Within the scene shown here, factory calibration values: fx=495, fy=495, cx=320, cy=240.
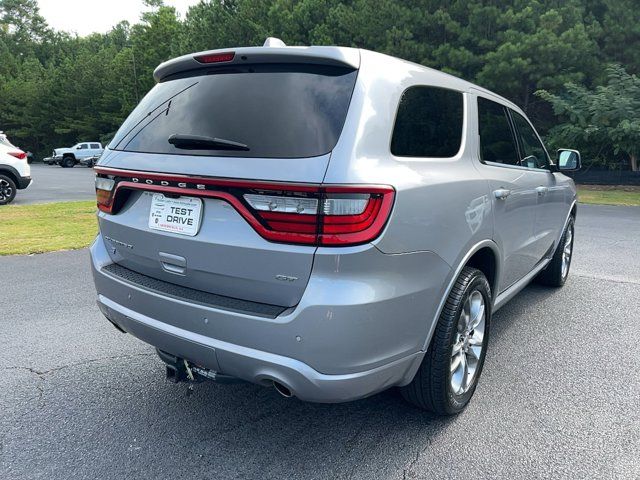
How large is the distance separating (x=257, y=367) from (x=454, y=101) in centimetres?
184

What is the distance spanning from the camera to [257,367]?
6.67ft

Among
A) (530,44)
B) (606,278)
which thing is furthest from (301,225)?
(530,44)

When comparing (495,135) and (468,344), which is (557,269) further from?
(468,344)

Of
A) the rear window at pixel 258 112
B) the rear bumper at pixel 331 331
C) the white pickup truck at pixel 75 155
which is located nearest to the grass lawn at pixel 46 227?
the rear window at pixel 258 112

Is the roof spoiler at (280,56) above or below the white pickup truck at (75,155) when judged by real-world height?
above

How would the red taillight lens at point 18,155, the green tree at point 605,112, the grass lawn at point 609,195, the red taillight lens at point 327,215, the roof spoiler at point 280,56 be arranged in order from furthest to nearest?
1. the green tree at point 605,112
2. the grass lawn at point 609,195
3. the red taillight lens at point 18,155
4. the roof spoiler at point 280,56
5. the red taillight lens at point 327,215

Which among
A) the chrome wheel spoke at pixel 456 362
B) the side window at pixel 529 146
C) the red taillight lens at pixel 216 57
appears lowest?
the chrome wheel spoke at pixel 456 362

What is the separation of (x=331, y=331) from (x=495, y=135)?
2.22 metres

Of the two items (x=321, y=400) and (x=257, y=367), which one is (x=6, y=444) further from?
(x=321, y=400)

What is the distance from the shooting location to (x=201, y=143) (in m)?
2.21

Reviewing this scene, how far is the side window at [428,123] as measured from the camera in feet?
7.44

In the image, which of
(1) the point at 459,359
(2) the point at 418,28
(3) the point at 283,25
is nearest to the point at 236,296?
(1) the point at 459,359

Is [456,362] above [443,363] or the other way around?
the other way around

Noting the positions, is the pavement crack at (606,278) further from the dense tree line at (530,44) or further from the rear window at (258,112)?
the dense tree line at (530,44)
